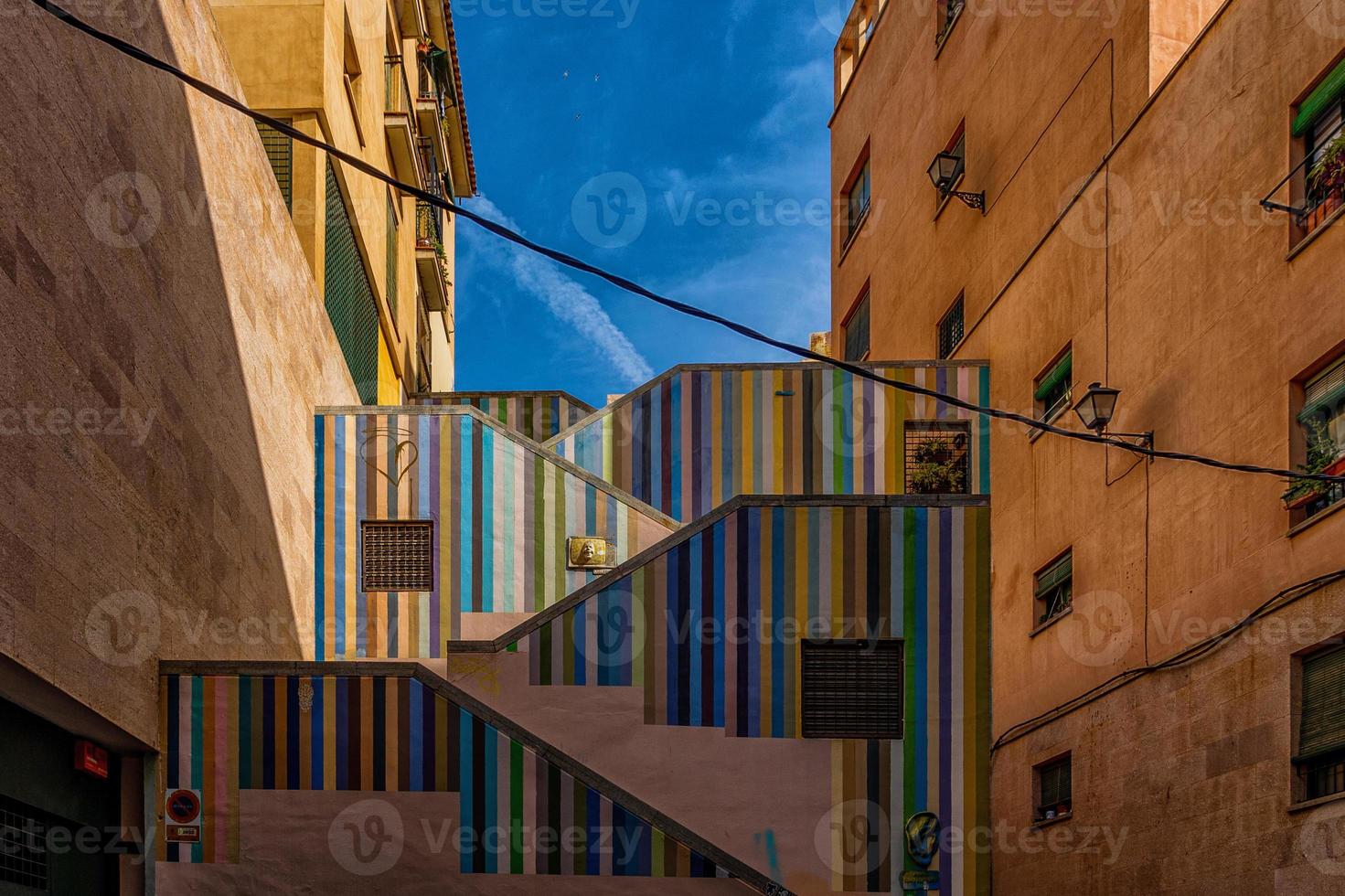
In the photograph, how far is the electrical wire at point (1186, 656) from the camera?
10195mm

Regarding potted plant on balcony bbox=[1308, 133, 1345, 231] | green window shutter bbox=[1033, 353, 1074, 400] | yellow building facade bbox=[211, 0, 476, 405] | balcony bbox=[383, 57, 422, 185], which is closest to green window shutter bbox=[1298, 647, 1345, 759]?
potted plant on balcony bbox=[1308, 133, 1345, 231]

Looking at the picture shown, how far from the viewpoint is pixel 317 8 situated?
17.5 metres

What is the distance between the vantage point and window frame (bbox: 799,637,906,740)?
11.9 meters

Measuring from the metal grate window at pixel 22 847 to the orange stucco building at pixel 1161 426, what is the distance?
8.97m

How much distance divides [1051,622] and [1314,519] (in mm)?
5299

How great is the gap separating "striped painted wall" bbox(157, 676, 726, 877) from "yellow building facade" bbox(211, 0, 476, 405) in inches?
311

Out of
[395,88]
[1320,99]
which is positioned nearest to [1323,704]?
[1320,99]

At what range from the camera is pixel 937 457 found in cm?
1786

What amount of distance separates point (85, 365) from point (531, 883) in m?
5.06

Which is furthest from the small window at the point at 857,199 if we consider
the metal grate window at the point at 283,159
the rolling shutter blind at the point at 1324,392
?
the rolling shutter blind at the point at 1324,392

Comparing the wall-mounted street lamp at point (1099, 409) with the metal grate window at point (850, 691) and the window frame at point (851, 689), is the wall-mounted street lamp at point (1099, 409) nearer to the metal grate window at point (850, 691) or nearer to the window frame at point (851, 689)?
the window frame at point (851, 689)

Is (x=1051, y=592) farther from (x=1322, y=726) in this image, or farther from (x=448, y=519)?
(x=448, y=519)

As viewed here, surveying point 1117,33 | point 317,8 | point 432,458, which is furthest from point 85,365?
point 1117,33

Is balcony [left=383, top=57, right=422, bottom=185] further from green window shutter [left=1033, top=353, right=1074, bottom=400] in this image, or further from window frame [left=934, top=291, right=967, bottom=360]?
green window shutter [left=1033, top=353, right=1074, bottom=400]
